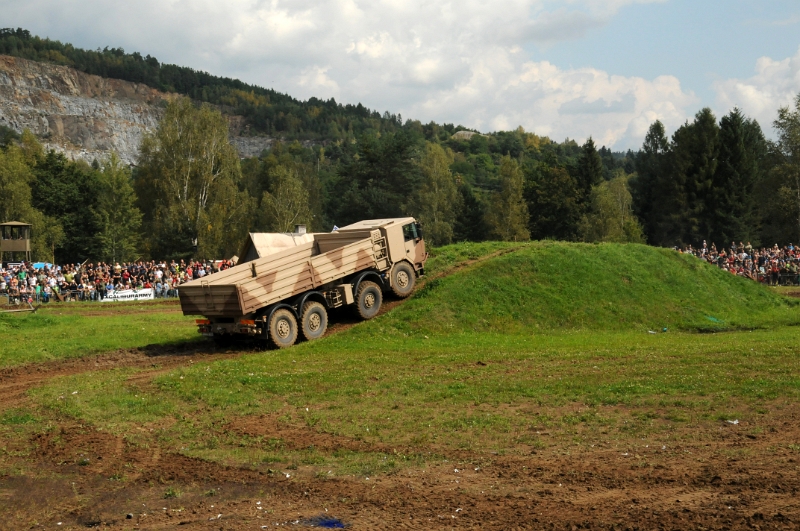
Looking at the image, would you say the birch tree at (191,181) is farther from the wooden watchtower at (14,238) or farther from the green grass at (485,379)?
the green grass at (485,379)

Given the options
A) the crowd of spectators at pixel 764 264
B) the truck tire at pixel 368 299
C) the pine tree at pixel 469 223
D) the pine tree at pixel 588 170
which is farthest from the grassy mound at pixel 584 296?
the pine tree at pixel 469 223

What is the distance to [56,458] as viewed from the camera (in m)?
12.0

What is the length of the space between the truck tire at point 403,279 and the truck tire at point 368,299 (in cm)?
91

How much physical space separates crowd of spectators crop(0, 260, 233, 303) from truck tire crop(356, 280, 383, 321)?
18.3 meters

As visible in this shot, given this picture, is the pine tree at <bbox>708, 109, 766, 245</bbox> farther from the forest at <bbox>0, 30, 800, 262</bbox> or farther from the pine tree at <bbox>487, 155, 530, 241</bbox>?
the pine tree at <bbox>487, 155, 530, 241</bbox>

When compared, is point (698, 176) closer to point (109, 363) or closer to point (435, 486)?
point (109, 363)

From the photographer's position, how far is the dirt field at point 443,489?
28.6 ft

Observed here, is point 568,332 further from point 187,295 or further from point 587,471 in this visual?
point 587,471

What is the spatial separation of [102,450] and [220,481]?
9.64ft

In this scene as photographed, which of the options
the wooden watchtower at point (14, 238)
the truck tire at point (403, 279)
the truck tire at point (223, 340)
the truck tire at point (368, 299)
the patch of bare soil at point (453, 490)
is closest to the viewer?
the patch of bare soil at point (453, 490)

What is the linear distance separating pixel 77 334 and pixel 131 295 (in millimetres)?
19851

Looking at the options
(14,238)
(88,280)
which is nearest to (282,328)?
(88,280)

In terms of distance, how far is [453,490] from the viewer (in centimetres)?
976

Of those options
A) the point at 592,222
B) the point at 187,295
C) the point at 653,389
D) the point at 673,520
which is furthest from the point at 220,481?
the point at 592,222
